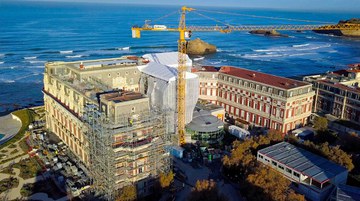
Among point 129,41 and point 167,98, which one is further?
point 129,41

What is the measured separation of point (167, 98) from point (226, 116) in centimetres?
1832

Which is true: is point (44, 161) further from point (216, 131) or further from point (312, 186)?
point (312, 186)

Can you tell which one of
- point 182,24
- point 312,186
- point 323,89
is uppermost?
point 182,24

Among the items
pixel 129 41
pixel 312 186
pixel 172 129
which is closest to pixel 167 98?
pixel 172 129

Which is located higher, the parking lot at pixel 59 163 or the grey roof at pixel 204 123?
the grey roof at pixel 204 123

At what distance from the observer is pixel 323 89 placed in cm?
7056

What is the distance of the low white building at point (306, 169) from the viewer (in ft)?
135

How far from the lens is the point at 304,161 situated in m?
44.8

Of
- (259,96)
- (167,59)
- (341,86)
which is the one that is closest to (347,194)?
(259,96)

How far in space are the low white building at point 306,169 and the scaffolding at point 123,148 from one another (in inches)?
574

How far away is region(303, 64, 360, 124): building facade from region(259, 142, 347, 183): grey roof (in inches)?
949

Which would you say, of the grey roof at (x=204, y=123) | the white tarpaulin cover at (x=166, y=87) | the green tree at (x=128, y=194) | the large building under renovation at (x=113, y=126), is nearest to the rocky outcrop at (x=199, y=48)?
the white tarpaulin cover at (x=166, y=87)

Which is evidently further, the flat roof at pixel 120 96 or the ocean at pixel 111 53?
the ocean at pixel 111 53

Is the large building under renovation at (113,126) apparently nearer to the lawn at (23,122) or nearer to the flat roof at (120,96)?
the flat roof at (120,96)
